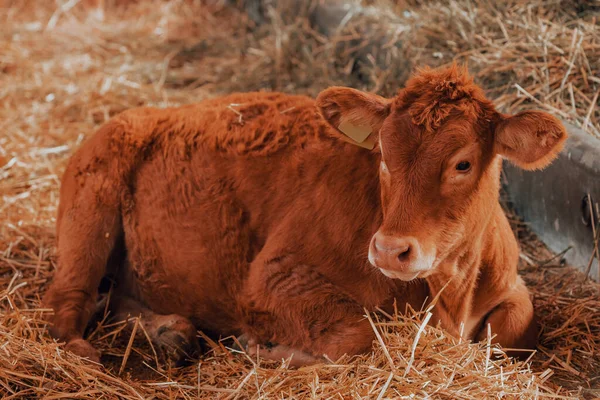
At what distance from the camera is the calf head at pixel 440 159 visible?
342 centimetres

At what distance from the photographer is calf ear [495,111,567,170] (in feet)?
11.2

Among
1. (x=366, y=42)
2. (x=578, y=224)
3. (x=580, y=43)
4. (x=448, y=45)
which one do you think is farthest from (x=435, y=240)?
(x=366, y=42)

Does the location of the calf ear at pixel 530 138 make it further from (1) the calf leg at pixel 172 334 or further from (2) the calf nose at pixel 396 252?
(1) the calf leg at pixel 172 334

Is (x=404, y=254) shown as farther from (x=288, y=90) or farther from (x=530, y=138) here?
(x=288, y=90)

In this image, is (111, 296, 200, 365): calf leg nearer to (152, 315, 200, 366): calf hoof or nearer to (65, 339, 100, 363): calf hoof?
(152, 315, 200, 366): calf hoof

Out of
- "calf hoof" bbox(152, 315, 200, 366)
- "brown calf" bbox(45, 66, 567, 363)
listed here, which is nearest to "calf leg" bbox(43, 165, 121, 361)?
"brown calf" bbox(45, 66, 567, 363)

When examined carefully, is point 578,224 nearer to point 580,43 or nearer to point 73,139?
point 580,43

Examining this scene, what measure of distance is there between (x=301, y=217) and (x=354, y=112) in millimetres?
688

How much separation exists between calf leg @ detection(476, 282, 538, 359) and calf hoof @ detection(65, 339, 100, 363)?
2046mm

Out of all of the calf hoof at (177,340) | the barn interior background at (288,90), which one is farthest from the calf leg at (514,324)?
the calf hoof at (177,340)

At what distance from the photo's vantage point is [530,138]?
3.46 m

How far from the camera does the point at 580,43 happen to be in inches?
220

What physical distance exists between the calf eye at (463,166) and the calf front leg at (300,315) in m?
0.91

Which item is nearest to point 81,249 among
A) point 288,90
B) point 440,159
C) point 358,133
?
point 358,133
